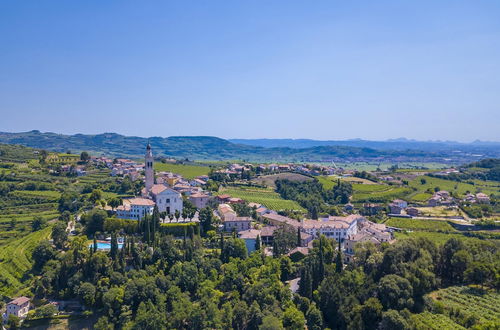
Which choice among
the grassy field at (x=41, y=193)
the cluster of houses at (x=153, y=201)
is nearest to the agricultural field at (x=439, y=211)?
the cluster of houses at (x=153, y=201)

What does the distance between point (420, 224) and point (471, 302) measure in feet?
113

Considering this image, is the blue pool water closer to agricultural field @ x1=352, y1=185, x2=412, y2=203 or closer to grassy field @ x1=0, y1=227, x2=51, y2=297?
grassy field @ x1=0, y1=227, x2=51, y2=297

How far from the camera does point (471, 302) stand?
118 feet

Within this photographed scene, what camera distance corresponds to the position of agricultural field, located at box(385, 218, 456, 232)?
66838 mm

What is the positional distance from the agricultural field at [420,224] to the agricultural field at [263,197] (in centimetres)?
1746

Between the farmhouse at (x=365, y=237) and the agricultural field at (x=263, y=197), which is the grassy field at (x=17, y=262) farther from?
the farmhouse at (x=365, y=237)

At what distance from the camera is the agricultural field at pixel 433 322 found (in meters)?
31.8

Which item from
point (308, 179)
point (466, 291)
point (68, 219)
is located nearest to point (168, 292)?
point (68, 219)

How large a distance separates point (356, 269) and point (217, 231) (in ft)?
65.3

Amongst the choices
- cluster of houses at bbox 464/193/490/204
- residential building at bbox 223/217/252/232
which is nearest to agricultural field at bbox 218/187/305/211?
residential building at bbox 223/217/252/232

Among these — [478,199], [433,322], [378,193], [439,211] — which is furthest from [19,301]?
[478,199]

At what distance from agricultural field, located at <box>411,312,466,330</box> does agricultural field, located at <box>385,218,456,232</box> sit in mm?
34896

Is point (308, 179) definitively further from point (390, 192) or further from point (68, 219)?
point (68, 219)

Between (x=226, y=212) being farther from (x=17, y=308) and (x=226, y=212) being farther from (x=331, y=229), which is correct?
(x=17, y=308)
